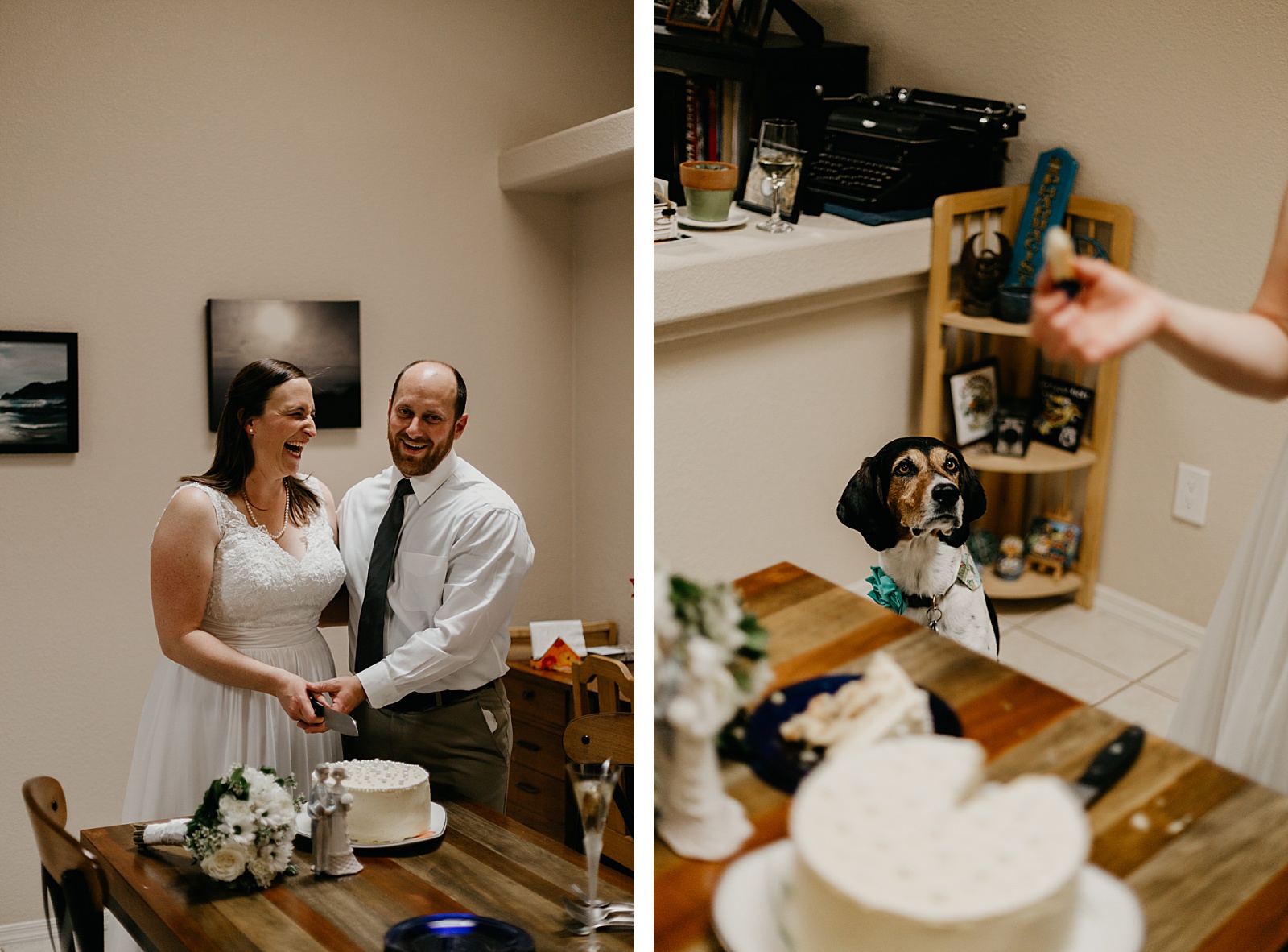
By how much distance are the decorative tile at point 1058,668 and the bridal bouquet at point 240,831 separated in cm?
97

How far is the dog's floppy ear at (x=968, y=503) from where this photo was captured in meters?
0.74

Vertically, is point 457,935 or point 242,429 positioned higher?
point 242,429

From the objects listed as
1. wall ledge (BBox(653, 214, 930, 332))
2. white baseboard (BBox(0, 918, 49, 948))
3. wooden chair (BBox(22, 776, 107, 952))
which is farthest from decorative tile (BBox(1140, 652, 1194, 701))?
white baseboard (BBox(0, 918, 49, 948))

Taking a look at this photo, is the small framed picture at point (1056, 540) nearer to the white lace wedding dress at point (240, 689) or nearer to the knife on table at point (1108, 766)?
the knife on table at point (1108, 766)

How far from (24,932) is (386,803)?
2.24 feet

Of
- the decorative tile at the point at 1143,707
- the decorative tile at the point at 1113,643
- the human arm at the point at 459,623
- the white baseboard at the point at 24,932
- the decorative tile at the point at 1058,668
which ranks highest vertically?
the decorative tile at the point at 1113,643

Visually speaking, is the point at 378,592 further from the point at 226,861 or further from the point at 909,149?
the point at 909,149

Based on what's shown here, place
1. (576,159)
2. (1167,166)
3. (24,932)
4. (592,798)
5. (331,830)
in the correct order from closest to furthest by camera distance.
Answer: (1167,166), (592,798), (331,830), (576,159), (24,932)

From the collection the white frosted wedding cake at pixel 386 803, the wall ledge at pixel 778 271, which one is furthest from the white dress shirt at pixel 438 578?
the wall ledge at pixel 778 271

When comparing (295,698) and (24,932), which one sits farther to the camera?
(24,932)

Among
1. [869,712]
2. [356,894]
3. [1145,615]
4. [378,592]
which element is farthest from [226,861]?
[1145,615]

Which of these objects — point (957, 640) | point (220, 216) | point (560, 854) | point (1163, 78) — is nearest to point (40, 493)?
point (220, 216)

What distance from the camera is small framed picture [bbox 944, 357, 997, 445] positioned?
0.72 meters

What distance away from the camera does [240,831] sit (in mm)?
1261
